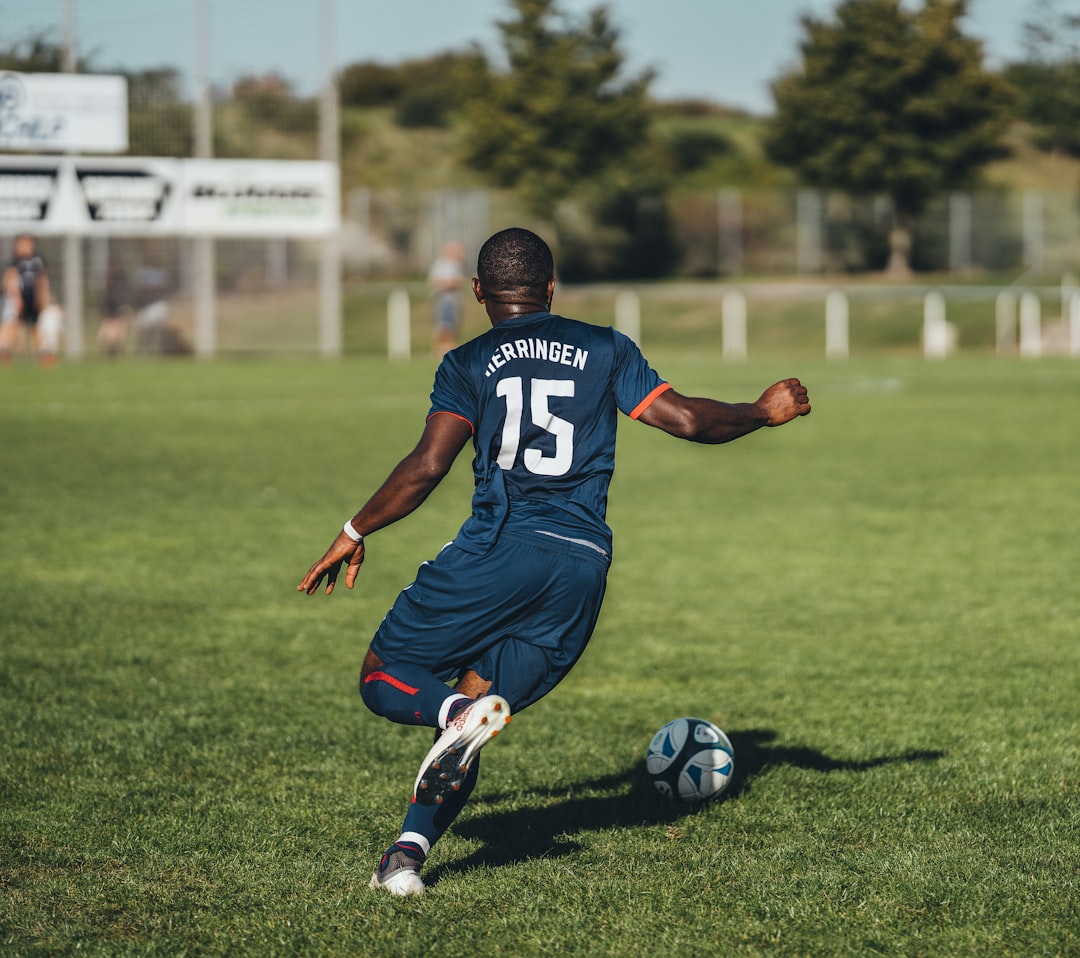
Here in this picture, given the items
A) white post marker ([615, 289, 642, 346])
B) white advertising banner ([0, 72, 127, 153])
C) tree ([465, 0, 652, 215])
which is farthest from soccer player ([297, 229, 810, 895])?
tree ([465, 0, 652, 215])

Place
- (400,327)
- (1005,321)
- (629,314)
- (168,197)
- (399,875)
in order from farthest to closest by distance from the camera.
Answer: (629,314) → (1005,321) → (400,327) → (168,197) → (399,875)

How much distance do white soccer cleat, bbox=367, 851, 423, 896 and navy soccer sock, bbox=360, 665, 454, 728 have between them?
13.8 inches

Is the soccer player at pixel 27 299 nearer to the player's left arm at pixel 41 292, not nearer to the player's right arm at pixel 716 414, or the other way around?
the player's left arm at pixel 41 292

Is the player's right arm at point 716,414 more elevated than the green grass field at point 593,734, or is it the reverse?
the player's right arm at point 716,414

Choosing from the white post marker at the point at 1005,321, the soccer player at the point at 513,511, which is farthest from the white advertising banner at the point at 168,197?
→ the soccer player at the point at 513,511

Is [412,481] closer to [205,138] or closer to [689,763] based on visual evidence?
[689,763]

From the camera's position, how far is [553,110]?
51.7 m

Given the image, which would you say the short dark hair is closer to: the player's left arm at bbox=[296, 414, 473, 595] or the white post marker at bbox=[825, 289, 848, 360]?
the player's left arm at bbox=[296, 414, 473, 595]

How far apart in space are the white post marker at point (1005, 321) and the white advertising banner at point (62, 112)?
22190mm

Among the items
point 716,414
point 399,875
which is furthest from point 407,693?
point 716,414

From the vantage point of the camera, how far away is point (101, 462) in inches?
605

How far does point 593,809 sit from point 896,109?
5044 centimetres

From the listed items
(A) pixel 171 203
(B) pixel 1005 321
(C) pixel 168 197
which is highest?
(C) pixel 168 197

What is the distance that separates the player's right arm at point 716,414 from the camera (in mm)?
4203
